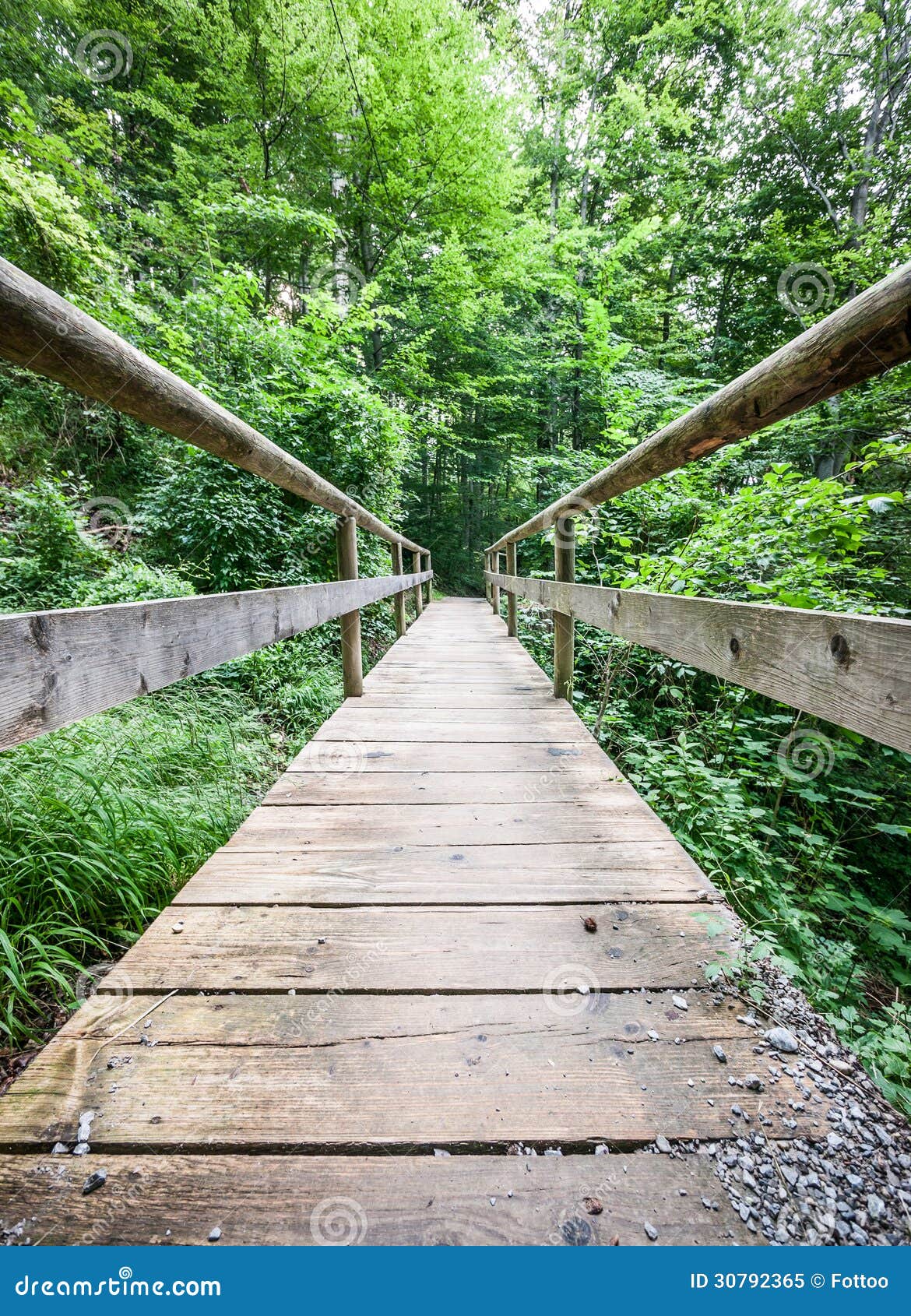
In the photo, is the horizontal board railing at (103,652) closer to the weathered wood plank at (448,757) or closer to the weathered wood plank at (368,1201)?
the weathered wood plank at (368,1201)

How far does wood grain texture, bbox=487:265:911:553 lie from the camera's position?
71cm

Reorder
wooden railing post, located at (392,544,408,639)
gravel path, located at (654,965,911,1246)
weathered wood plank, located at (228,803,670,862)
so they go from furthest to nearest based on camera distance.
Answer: wooden railing post, located at (392,544,408,639) < weathered wood plank, located at (228,803,670,862) < gravel path, located at (654,965,911,1246)

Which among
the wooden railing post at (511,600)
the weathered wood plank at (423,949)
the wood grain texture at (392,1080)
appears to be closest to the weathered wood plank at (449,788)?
the weathered wood plank at (423,949)

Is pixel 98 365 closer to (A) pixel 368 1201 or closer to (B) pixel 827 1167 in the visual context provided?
(A) pixel 368 1201

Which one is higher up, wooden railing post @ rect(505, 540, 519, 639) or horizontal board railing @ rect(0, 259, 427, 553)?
horizontal board railing @ rect(0, 259, 427, 553)

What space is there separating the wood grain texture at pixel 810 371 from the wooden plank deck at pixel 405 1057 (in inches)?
40.8

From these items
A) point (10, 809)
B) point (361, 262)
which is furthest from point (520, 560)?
point (10, 809)

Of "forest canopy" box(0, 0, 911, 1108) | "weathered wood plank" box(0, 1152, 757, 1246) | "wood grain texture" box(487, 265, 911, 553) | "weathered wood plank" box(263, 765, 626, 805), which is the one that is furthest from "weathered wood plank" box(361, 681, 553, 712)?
"weathered wood plank" box(0, 1152, 757, 1246)

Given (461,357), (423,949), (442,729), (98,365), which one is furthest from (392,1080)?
(461,357)

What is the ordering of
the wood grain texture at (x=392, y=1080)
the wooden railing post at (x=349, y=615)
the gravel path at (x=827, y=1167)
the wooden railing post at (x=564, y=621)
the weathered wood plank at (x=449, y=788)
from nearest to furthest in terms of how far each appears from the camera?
the gravel path at (x=827, y=1167)
the wood grain texture at (x=392, y=1080)
the weathered wood plank at (x=449, y=788)
the wooden railing post at (x=564, y=621)
the wooden railing post at (x=349, y=615)

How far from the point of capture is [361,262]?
32.4 ft

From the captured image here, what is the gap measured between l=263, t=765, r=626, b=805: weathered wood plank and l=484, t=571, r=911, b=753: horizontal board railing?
0.62 metres

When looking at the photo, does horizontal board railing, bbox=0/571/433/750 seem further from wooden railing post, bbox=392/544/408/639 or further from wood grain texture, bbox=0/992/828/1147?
wooden railing post, bbox=392/544/408/639

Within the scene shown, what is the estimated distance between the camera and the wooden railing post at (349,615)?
282cm
